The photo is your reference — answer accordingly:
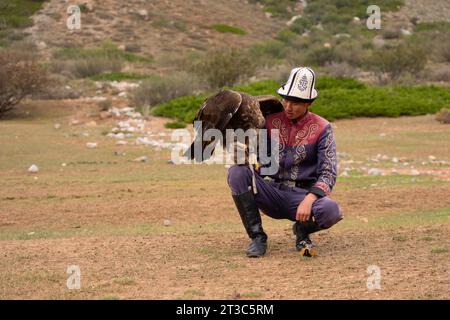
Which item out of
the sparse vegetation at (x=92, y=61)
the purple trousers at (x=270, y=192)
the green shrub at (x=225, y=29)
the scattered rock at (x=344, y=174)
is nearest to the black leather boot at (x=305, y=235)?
the purple trousers at (x=270, y=192)

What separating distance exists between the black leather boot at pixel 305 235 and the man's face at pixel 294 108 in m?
0.83

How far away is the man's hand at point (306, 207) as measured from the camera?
6594 millimetres

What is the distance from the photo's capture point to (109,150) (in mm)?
18062

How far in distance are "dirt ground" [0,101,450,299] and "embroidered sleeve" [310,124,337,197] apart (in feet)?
1.89

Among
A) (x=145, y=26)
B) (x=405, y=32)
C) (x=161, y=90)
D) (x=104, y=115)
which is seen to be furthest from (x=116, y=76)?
(x=405, y=32)

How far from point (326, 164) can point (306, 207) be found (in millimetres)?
398

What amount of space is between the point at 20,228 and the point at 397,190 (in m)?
5.17

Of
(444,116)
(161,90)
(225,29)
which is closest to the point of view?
(444,116)

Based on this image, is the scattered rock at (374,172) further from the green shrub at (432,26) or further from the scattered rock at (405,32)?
the green shrub at (432,26)

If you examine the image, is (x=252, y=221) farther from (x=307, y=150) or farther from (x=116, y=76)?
(x=116, y=76)

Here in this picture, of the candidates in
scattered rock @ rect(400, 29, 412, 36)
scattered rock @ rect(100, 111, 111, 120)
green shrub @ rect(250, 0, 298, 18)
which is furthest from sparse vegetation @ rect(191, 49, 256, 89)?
green shrub @ rect(250, 0, 298, 18)

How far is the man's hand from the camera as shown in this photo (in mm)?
6594

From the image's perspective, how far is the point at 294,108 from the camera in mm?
6785

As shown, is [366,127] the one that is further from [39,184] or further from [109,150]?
[39,184]
